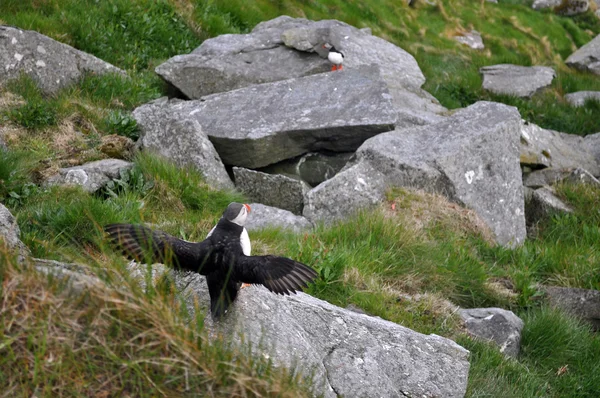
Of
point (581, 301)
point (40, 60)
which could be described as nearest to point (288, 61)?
point (40, 60)

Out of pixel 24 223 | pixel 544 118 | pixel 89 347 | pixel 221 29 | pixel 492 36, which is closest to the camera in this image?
pixel 89 347

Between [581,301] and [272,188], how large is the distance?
11.2 ft

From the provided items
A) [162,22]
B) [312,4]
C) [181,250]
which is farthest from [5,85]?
[312,4]

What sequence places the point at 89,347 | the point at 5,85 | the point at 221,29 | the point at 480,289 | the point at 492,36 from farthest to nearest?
the point at 492,36, the point at 221,29, the point at 5,85, the point at 480,289, the point at 89,347

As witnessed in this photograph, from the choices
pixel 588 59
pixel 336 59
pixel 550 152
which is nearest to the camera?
pixel 336 59

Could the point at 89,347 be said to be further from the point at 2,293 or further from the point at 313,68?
the point at 313,68

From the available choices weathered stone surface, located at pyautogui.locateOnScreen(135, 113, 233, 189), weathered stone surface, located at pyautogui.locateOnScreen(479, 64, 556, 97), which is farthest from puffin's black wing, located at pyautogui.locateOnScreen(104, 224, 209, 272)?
weathered stone surface, located at pyautogui.locateOnScreen(479, 64, 556, 97)

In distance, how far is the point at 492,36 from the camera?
19750 millimetres

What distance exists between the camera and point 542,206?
9906mm

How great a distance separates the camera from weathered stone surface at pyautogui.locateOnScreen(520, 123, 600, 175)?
1101 centimetres

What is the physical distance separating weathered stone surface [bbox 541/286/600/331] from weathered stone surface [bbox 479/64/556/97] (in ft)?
23.9

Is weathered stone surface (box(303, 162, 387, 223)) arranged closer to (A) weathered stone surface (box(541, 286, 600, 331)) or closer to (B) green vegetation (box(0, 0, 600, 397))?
(B) green vegetation (box(0, 0, 600, 397))

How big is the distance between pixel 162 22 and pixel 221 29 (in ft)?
4.18

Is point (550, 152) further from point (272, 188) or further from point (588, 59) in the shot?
point (588, 59)
